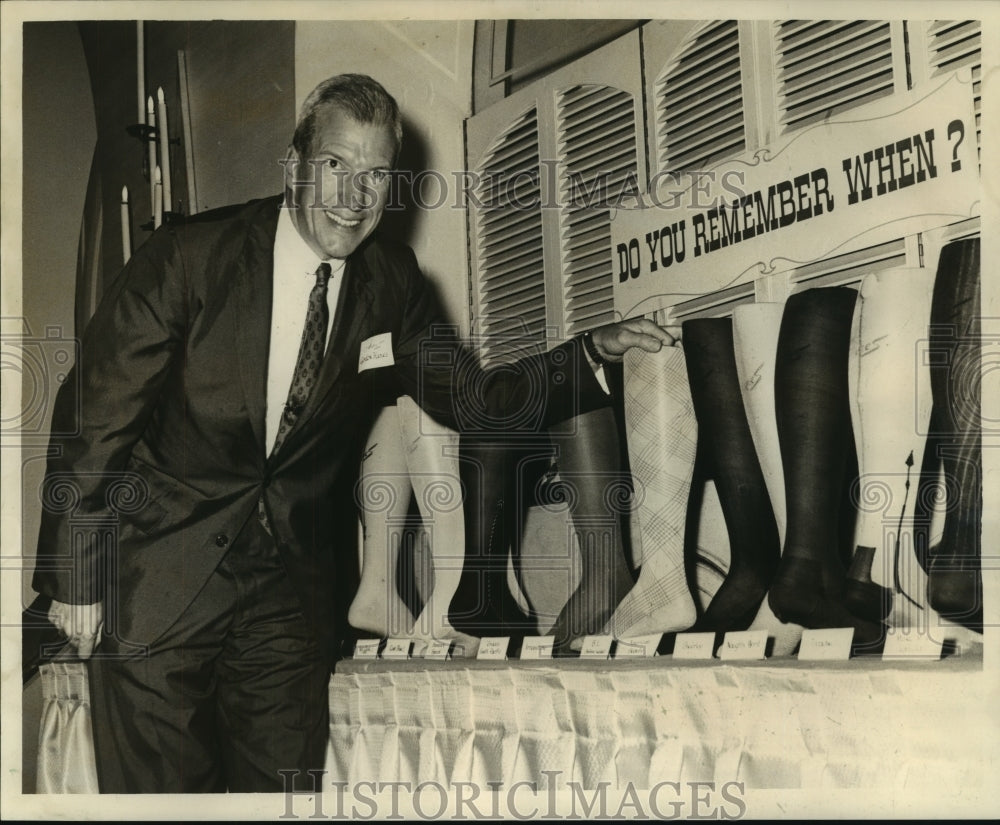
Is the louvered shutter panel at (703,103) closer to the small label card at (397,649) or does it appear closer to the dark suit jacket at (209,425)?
the dark suit jacket at (209,425)

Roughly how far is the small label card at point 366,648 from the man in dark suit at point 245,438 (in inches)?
2.4

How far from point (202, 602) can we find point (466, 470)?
731 mm

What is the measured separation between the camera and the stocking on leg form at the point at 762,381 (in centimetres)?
324

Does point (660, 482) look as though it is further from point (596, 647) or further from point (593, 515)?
point (596, 647)

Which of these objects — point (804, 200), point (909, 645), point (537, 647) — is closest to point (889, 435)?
point (909, 645)

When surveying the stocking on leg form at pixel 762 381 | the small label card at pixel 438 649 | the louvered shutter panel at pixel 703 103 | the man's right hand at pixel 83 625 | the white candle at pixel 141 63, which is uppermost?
the white candle at pixel 141 63

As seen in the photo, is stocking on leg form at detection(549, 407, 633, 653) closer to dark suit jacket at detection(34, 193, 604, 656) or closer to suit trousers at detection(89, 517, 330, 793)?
dark suit jacket at detection(34, 193, 604, 656)

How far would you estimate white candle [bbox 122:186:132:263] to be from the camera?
348cm

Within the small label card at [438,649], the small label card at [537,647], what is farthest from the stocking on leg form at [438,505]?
the small label card at [537,647]

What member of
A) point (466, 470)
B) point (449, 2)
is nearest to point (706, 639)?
point (466, 470)

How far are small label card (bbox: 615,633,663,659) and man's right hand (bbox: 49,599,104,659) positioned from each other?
1291 mm

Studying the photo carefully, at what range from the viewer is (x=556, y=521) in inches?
132

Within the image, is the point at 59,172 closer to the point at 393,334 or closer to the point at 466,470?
the point at 393,334

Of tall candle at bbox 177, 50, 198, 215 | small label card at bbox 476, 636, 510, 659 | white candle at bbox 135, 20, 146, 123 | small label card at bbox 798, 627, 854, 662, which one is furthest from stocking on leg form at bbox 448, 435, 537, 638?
white candle at bbox 135, 20, 146, 123
